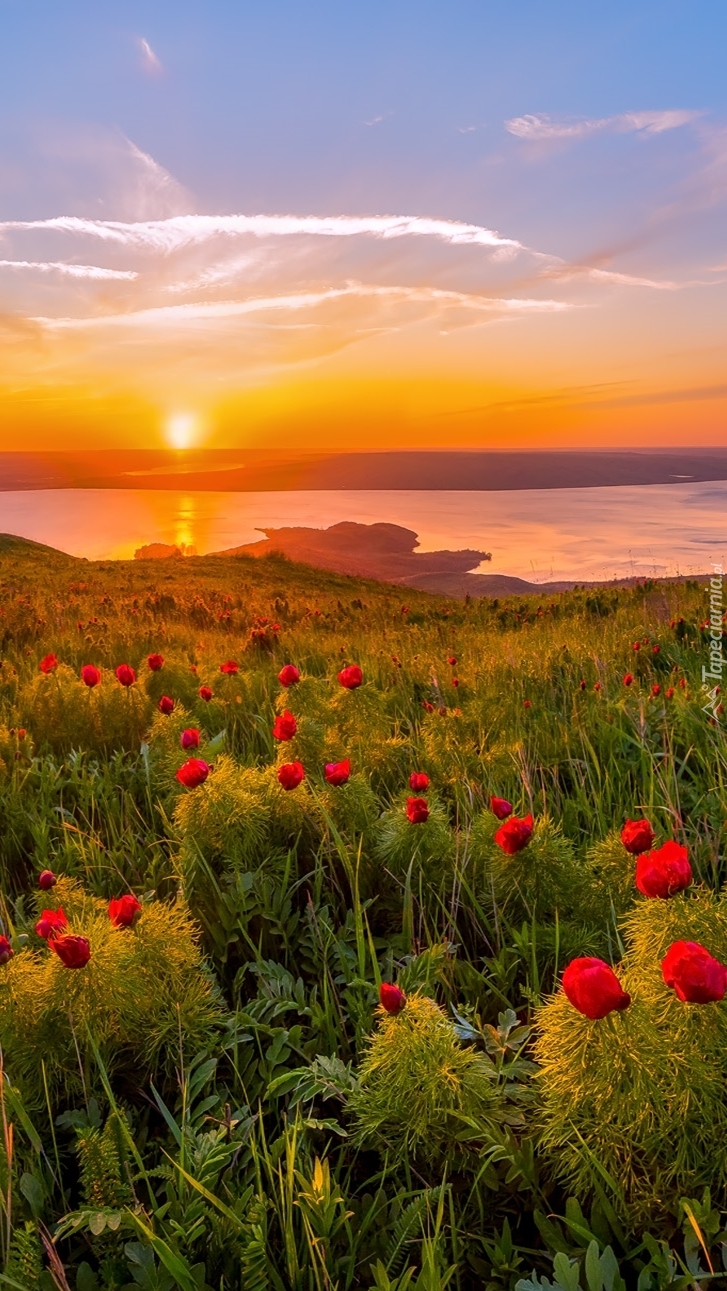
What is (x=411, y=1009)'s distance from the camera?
1.96 metres

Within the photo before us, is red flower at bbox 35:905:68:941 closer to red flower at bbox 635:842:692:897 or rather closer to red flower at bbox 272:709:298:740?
red flower at bbox 272:709:298:740

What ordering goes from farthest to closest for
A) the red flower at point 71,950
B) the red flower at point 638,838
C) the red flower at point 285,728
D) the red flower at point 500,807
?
the red flower at point 285,728
the red flower at point 500,807
the red flower at point 638,838
the red flower at point 71,950

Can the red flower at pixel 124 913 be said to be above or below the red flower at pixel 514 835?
below

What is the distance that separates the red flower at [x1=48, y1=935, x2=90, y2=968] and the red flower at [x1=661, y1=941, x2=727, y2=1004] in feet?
4.69

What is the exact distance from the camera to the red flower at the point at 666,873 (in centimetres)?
192

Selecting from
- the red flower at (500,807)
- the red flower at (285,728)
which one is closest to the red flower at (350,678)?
the red flower at (285,728)

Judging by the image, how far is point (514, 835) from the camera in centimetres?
253

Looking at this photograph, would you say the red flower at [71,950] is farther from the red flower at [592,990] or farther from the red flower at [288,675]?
the red flower at [288,675]

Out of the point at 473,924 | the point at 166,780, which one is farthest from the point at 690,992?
the point at 166,780

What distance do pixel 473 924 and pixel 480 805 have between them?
2.49 feet

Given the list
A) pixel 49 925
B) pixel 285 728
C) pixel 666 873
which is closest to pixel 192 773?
pixel 285 728

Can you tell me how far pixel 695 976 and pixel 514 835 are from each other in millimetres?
1029

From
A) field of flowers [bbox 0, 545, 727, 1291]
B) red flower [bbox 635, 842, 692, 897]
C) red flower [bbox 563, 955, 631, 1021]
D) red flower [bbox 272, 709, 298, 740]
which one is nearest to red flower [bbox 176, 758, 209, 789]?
field of flowers [bbox 0, 545, 727, 1291]

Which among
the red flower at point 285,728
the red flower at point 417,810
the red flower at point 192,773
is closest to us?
the red flower at point 417,810
